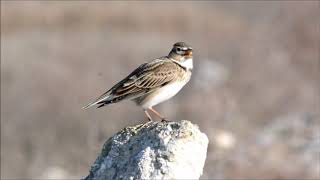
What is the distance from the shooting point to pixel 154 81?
38.9 feet

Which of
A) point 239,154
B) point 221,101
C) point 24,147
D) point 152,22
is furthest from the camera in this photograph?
point 152,22

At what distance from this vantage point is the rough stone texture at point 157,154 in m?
8.95

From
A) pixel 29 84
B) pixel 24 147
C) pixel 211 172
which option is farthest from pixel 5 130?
pixel 211 172

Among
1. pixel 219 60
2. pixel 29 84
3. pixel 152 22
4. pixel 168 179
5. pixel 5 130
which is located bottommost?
pixel 168 179

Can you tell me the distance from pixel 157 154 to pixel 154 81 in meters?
2.88

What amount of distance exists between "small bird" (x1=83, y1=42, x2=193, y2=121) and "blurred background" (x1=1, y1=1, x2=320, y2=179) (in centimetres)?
640

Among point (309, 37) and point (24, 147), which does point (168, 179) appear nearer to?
point (24, 147)

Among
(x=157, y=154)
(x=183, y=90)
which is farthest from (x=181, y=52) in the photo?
(x=183, y=90)

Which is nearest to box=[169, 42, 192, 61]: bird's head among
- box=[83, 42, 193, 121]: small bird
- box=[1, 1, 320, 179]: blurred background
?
box=[83, 42, 193, 121]: small bird

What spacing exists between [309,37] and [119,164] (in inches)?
885

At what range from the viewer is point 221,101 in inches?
1085

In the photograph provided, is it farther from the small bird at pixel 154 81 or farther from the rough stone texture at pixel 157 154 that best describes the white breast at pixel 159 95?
the rough stone texture at pixel 157 154

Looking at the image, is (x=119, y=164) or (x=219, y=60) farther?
(x=219, y=60)

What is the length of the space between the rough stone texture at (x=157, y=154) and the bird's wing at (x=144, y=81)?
2.09m
